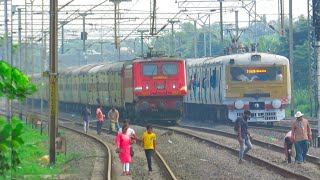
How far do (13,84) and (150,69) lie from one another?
107 ft

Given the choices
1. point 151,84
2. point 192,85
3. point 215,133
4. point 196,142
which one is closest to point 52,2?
point 196,142

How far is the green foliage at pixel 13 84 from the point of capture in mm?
6543

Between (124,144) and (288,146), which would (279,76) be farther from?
(124,144)

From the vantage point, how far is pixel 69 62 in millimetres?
158000

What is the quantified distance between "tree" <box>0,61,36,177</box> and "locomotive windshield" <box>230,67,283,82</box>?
101ft

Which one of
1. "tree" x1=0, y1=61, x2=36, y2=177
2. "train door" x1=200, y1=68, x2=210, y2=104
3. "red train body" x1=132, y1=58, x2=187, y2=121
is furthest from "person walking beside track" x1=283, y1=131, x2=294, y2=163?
"train door" x1=200, y1=68, x2=210, y2=104

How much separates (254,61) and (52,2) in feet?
51.4

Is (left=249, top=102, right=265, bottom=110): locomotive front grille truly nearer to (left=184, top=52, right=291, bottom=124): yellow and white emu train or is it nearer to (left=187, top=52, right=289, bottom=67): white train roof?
(left=184, top=52, right=291, bottom=124): yellow and white emu train

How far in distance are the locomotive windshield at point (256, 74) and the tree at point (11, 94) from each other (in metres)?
30.8

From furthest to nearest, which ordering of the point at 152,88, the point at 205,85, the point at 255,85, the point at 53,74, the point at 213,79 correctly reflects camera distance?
1. the point at 205,85
2. the point at 213,79
3. the point at 152,88
4. the point at 255,85
5. the point at 53,74

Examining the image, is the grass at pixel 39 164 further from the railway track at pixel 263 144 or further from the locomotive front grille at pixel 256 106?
the locomotive front grille at pixel 256 106

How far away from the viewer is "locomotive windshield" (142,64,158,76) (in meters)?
39.1

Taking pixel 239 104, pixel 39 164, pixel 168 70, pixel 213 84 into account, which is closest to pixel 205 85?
pixel 213 84

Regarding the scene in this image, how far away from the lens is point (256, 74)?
37531 mm
